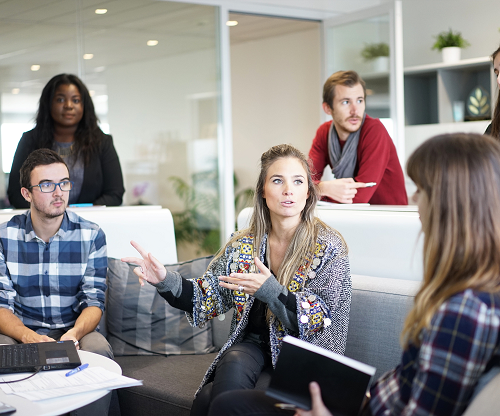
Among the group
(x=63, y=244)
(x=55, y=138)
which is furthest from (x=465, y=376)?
(x=55, y=138)

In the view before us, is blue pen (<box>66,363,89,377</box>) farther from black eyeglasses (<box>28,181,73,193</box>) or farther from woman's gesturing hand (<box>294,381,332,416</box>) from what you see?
black eyeglasses (<box>28,181,73,193</box>)

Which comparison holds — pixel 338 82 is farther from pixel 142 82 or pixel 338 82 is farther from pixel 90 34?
pixel 90 34

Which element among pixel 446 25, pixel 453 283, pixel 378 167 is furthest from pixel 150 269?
pixel 446 25

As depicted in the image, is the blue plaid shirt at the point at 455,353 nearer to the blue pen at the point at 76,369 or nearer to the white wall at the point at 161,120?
the blue pen at the point at 76,369

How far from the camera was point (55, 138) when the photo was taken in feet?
11.1

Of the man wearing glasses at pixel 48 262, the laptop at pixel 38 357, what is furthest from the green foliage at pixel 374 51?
the laptop at pixel 38 357

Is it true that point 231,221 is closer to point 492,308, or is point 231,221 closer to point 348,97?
point 348,97

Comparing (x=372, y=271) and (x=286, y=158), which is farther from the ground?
(x=286, y=158)

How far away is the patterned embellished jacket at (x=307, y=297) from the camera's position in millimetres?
1822

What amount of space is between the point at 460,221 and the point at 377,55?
405cm

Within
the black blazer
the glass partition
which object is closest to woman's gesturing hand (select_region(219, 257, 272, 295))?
the black blazer

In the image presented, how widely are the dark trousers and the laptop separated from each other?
16.0 inches

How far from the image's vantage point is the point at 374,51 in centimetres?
490

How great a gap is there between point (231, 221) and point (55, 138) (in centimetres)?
176
